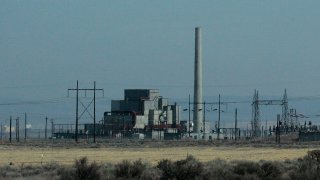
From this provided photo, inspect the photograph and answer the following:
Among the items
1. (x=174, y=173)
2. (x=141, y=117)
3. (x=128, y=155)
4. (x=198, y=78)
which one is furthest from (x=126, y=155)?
(x=141, y=117)

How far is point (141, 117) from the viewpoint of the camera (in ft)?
612

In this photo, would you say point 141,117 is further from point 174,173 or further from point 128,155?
point 174,173

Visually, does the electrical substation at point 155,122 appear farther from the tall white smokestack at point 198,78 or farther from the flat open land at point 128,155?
the flat open land at point 128,155

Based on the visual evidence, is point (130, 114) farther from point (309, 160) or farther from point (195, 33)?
point (309, 160)

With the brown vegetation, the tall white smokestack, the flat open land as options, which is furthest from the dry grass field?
the tall white smokestack

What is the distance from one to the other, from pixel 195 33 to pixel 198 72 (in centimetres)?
870

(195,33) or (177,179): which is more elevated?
(195,33)

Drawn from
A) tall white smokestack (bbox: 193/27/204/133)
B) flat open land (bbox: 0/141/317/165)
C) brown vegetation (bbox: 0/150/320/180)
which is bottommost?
flat open land (bbox: 0/141/317/165)

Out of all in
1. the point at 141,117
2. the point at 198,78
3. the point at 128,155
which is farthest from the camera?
the point at 141,117

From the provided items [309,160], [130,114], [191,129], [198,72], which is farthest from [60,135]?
[309,160]

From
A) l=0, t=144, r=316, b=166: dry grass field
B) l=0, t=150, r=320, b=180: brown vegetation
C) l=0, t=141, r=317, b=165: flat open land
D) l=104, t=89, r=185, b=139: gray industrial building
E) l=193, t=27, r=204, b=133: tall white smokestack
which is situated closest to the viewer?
l=0, t=150, r=320, b=180: brown vegetation

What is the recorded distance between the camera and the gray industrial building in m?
182

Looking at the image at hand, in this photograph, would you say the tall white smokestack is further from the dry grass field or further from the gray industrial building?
the dry grass field

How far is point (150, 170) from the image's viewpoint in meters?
36.3
